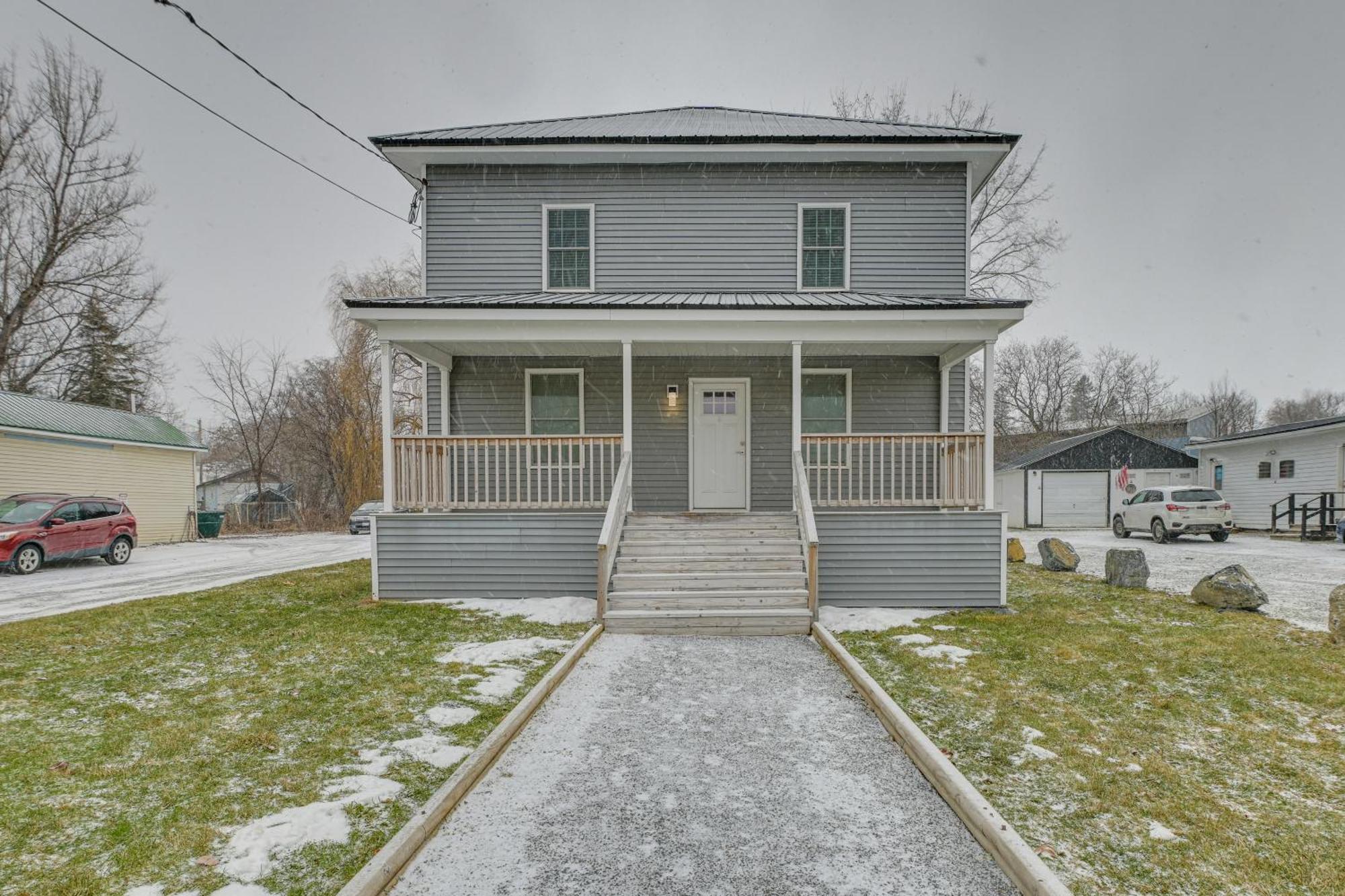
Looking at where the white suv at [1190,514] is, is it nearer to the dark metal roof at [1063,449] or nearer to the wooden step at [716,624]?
the dark metal roof at [1063,449]

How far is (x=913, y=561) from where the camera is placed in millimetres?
7535

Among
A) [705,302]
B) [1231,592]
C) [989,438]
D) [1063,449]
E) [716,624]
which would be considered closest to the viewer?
[716,624]

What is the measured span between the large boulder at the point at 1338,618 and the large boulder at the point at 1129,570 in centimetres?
295

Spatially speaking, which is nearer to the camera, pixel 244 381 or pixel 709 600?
pixel 709 600

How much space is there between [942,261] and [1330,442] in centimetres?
1544

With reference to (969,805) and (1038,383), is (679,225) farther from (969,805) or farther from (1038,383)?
(1038,383)

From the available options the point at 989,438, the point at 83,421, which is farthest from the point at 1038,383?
the point at 83,421

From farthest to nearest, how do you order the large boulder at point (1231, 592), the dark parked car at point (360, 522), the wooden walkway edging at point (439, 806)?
the dark parked car at point (360, 522)
the large boulder at point (1231, 592)
the wooden walkway edging at point (439, 806)

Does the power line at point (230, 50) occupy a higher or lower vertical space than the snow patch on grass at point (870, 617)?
higher

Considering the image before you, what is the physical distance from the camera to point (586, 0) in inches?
797

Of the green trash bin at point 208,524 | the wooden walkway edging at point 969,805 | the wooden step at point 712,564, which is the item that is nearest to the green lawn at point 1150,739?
the wooden walkway edging at point 969,805

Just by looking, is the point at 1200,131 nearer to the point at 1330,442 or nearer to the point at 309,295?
the point at 1330,442

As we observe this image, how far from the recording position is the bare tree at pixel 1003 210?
18234 mm

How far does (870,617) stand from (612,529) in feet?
10.2
